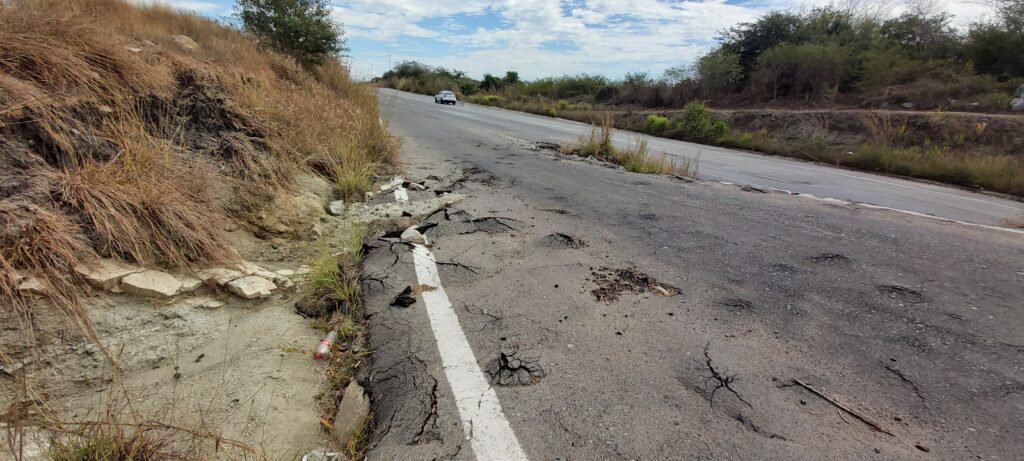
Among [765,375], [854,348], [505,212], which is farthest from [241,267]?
[854,348]

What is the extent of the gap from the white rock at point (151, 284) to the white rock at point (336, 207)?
2.52 metres

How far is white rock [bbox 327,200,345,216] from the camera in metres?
5.74

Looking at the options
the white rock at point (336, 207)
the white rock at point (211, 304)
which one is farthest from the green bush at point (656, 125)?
the white rock at point (211, 304)

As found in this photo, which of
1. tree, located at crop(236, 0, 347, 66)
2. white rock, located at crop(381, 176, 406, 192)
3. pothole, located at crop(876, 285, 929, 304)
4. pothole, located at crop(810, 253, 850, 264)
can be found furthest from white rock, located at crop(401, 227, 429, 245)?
tree, located at crop(236, 0, 347, 66)

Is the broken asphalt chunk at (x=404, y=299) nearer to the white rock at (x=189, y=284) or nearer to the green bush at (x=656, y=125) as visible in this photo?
the white rock at (x=189, y=284)

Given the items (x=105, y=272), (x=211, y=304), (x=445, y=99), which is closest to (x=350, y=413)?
(x=211, y=304)

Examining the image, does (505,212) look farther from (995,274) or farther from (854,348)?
(995,274)

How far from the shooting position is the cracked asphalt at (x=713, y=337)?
2180mm

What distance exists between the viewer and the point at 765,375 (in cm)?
262

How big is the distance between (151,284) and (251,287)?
1.93 ft

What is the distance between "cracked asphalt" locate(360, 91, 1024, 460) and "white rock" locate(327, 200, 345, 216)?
48.5 inches

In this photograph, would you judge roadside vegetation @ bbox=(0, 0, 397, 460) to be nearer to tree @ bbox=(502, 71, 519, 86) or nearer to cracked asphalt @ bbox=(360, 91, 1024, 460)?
cracked asphalt @ bbox=(360, 91, 1024, 460)

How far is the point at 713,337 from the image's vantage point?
9.87 ft

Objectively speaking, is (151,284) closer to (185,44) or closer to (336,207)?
(336,207)
